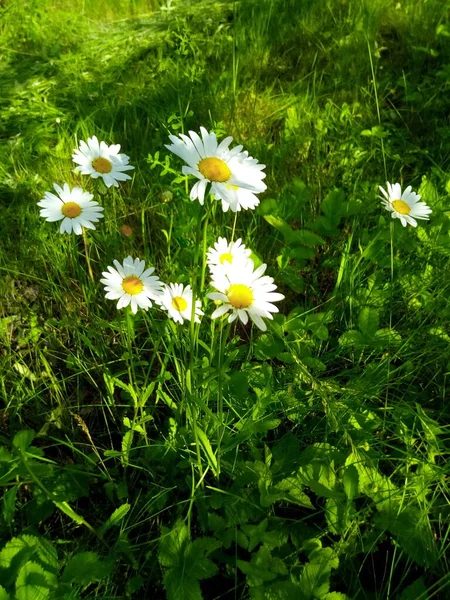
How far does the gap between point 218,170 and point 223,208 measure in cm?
10

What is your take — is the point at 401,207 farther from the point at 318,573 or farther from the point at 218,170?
the point at 318,573

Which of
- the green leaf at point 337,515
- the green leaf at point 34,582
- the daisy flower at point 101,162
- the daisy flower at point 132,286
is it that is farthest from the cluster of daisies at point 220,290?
the green leaf at point 34,582

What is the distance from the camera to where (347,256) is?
1447mm

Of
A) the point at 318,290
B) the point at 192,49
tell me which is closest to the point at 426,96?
the point at 192,49

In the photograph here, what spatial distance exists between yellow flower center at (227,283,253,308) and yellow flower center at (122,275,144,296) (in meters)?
0.28

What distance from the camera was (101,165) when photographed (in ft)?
4.43

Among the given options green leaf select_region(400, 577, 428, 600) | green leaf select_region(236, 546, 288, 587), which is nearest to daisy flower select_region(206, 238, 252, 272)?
green leaf select_region(236, 546, 288, 587)

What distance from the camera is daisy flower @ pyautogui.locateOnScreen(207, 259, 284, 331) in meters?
0.91

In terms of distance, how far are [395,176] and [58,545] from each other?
1672 millimetres

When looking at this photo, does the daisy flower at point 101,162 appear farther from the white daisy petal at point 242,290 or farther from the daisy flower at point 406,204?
the daisy flower at point 406,204

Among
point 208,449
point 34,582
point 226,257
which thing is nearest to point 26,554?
point 34,582

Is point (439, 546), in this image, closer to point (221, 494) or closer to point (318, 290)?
point (221, 494)

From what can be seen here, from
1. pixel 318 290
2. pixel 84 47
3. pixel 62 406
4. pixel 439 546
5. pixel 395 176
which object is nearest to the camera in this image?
pixel 439 546

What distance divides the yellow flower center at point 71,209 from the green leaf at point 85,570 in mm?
760
